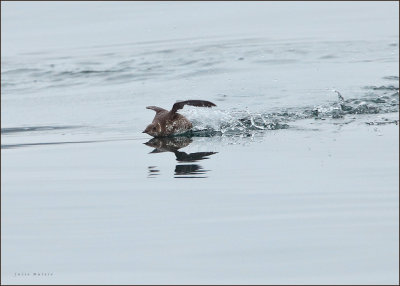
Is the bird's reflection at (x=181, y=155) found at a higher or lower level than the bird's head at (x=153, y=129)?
lower

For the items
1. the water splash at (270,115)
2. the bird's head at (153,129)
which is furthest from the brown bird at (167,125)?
the water splash at (270,115)

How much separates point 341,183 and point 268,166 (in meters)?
0.92

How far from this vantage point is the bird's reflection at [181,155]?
850 cm

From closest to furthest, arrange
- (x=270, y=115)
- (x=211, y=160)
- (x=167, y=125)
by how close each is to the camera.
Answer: (x=211, y=160) < (x=167, y=125) < (x=270, y=115)

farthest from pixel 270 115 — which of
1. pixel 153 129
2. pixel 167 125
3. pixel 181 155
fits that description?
pixel 181 155

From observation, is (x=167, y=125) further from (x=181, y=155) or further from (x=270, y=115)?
(x=270, y=115)

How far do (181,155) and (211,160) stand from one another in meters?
0.47

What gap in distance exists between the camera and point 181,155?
9391 millimetres

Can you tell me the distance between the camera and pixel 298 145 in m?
9.38

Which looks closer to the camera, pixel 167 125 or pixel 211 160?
pixel 211 160

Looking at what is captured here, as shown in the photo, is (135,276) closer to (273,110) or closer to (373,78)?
(273,110)

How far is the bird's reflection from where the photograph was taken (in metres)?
8.50

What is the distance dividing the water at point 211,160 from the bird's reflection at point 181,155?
3cm

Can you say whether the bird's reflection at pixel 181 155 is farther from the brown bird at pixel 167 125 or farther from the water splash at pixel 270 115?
the water splash at pixel 270 115
